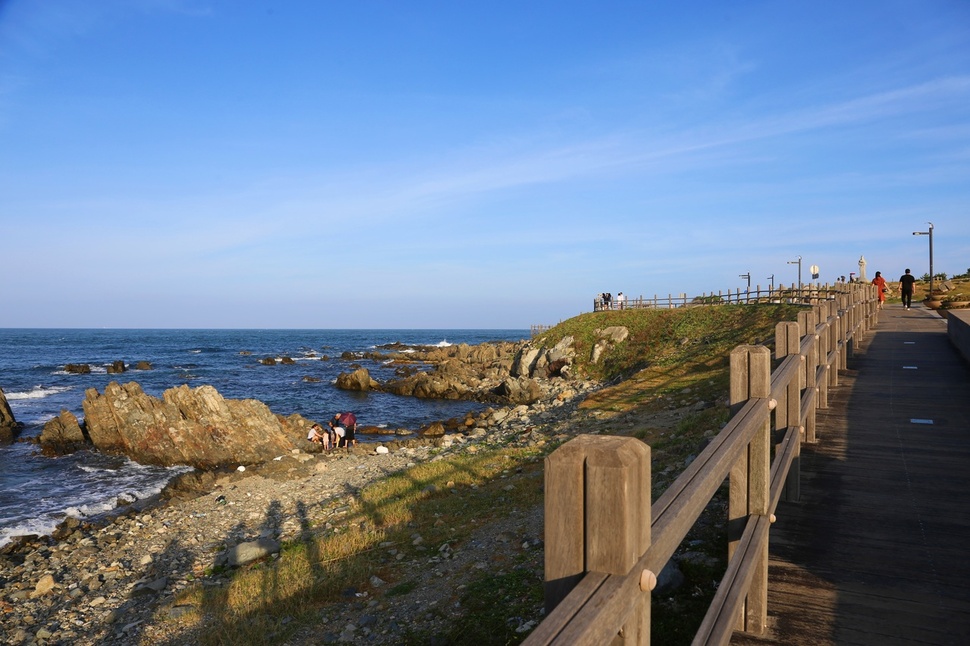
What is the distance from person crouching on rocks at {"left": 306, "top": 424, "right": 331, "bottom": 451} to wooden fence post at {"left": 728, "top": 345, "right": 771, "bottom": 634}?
20.2m

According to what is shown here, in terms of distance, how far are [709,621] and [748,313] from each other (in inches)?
1375

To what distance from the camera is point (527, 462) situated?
575 inches

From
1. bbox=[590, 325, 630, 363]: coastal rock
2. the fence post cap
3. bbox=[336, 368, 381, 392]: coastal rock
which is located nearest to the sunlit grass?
the fence post cap

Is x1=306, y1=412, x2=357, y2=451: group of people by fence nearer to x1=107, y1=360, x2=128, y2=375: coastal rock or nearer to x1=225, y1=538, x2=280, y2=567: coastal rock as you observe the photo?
x1=225, y1=538, x2=280, y2=567: coastal rock

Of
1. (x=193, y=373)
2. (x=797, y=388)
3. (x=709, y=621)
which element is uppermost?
(x=797, y=388)

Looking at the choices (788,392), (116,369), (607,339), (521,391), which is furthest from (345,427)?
(116,369)

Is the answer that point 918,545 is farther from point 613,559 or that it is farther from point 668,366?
point 668,366

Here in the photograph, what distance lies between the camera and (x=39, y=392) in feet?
135

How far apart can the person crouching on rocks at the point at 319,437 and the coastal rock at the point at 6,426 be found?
13116mm

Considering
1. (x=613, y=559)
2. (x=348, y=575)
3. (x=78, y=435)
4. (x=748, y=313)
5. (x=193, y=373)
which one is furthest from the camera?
(x=193, y=373)

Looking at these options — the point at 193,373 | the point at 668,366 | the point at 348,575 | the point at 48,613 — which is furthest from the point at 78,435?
the point at 193,373

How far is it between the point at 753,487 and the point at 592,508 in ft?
8.28

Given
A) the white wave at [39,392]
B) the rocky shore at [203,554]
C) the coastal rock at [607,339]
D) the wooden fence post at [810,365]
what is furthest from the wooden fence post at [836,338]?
the white wave at [39,392]

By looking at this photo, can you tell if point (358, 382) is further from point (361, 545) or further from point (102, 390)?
point (361, 545)
